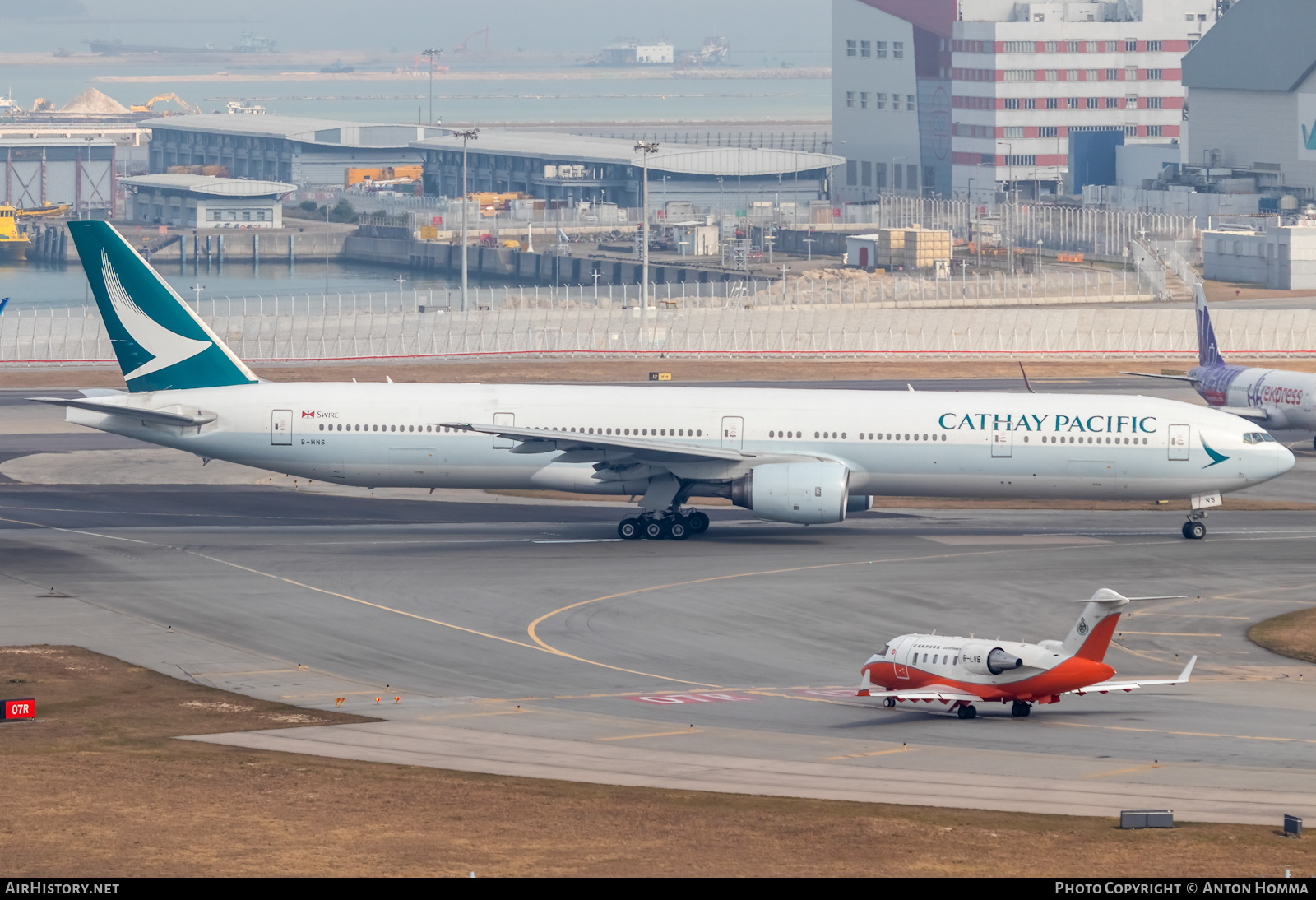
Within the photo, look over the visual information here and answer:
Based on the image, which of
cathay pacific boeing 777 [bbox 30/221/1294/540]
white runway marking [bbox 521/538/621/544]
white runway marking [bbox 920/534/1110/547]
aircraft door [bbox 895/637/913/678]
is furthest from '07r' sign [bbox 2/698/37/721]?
white runway marking [bbox 920/534/1110/547]

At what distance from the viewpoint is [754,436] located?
58125 mm

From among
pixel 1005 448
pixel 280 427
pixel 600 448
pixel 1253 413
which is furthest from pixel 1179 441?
pixel 280 427

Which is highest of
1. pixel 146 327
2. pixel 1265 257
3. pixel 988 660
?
pixel 1265 257

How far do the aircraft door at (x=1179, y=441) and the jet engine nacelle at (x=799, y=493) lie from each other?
11555 millimetres

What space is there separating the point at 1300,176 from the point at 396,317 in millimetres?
127442

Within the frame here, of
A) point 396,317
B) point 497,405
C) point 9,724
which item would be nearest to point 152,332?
point 497,405

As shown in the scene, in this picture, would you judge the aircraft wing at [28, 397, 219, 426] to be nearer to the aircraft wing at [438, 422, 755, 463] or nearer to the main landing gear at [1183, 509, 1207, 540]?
the aircraft wing at [438, 422, 755, 463]

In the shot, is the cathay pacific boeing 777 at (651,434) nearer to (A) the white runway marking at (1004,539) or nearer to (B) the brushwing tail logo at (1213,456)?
(B) the brushwing tail logo at (1213,456)

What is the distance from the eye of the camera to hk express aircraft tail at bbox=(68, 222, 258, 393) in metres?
59.8

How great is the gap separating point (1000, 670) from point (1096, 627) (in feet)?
7.60

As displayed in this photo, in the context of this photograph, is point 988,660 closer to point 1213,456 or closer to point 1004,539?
point 1004,539

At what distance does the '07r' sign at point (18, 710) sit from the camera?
36094mm

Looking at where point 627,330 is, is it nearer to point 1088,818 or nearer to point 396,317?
point 396,317

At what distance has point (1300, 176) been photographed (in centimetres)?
19612
